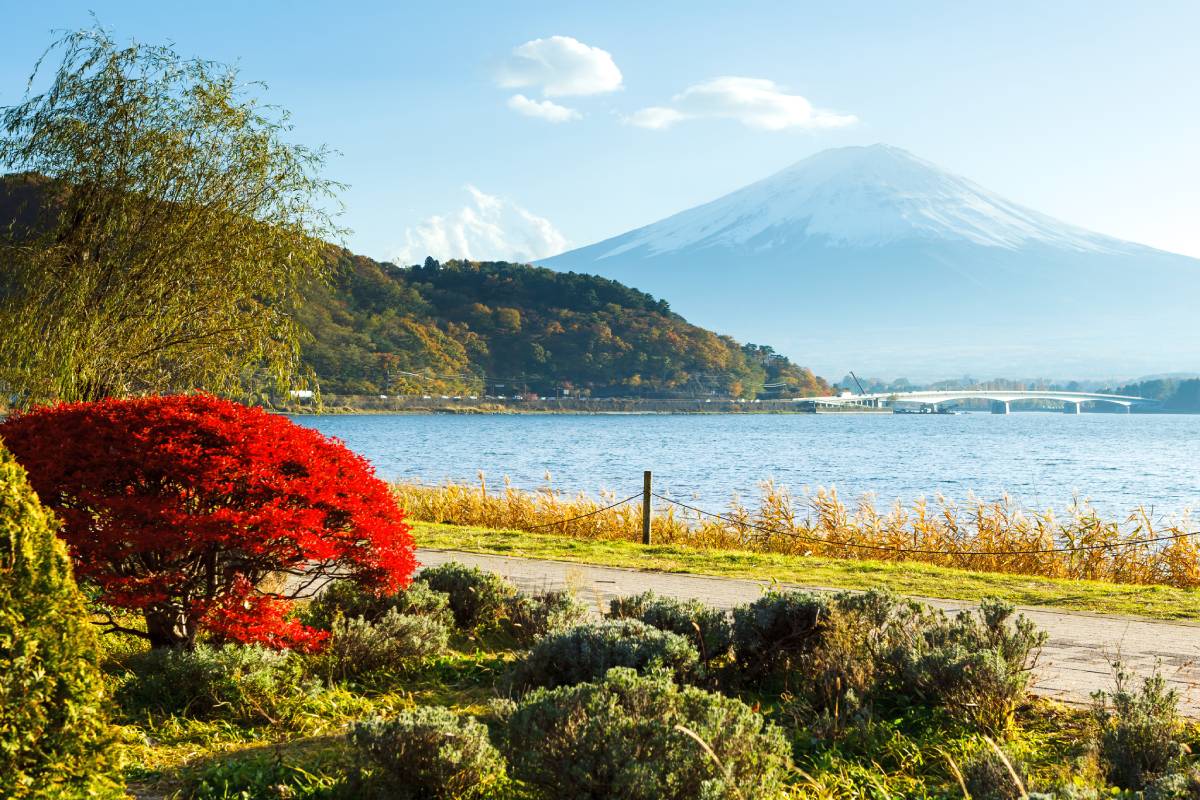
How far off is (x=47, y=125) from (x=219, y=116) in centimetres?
237

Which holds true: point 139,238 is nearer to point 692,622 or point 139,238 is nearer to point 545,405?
point 692,622

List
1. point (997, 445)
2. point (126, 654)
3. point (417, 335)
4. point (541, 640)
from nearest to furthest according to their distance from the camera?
point (541, 640) → point (126, 654) → point (997, 445) → point (417, 335)

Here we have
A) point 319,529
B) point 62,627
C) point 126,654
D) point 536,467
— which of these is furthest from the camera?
point 536,467


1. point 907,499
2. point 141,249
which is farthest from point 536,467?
point 141,249

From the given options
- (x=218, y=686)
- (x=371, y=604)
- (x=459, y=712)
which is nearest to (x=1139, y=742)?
(x=459, y=712)

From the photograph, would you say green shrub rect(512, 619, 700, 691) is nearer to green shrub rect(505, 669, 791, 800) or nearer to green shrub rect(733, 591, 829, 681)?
green shrub rect(733, 591, 829, 681)

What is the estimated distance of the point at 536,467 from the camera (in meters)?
49.0

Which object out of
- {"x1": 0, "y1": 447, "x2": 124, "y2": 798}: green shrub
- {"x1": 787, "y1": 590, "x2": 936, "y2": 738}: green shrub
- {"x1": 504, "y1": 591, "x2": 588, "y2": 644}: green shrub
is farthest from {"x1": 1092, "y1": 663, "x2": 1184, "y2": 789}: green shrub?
{"x1": 0, "y1": 447, "x2": 124, "y2": 798}: green shrub

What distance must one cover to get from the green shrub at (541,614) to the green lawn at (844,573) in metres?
4.62

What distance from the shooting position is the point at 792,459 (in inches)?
2216

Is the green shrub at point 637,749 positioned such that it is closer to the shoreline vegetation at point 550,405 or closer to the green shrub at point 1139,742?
the green shrub at point 1139,742

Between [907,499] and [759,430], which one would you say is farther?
[759,430]

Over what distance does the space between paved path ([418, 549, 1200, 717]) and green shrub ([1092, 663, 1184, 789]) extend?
0.89 ft

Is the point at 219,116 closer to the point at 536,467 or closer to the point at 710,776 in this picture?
the point at 710,776
